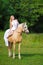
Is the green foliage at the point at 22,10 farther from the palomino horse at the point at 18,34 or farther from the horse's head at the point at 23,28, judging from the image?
the horse's head at the point at 23,28

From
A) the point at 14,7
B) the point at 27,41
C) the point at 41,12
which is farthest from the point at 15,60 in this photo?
the point at 41,12

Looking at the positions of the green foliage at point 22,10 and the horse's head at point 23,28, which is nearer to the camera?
the horse's head at point 23,28

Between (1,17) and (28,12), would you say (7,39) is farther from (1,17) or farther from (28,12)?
(28,12)

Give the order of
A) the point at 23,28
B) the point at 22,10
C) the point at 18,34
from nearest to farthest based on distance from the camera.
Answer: the point at 23,28 < the point at 18,34 < the point at 22,10

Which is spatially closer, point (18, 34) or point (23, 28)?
point (23, 28)

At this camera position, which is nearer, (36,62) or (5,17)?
(36,62)

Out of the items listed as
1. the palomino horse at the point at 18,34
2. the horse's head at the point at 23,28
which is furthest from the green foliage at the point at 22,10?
the horse's head at the point at 23,28

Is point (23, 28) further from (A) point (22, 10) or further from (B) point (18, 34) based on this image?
(A) point (22, 10)

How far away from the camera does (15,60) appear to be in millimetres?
15133

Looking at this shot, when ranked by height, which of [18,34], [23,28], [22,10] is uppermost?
[22,10]

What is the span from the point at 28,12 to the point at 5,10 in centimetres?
309

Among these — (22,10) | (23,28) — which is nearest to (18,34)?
(23,28)

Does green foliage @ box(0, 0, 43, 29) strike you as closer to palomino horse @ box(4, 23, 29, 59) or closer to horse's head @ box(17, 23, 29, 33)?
palomino horse @ box(4, 23, 29, 59)

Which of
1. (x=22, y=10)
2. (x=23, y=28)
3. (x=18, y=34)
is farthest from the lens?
(x=22, y=10)
